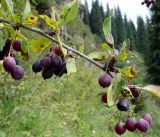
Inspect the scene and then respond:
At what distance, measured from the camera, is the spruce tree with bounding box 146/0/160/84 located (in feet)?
83.9

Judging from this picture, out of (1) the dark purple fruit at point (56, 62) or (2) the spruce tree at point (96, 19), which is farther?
(2) the spruce tree at point (96, 19)

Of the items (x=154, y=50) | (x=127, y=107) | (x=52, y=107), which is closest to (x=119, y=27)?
(x=154, y=50)

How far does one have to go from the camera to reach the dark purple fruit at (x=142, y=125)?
1.19 meters

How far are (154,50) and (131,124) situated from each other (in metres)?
25.8

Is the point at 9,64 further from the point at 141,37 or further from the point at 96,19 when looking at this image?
the point at 96,19

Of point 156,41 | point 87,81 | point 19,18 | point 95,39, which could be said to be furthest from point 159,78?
point 95,39

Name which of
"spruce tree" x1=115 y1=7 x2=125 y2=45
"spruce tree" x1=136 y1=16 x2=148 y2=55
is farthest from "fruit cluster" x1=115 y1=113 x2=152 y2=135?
"spruce tree" x1=115 y1=7 x2=125 y2=45

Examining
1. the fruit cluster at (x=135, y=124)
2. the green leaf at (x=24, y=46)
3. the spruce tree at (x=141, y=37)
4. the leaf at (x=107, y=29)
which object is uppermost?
the leaf at (x=107, y=29)

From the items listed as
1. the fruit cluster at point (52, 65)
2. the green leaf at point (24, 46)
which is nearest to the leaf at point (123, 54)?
the fruit cluster at point (52, 65)

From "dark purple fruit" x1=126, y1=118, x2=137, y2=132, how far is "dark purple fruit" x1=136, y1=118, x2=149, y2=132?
1cm

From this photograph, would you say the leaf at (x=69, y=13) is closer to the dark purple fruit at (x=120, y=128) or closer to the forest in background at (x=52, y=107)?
the dark purple fruit at (x=120, y=128)

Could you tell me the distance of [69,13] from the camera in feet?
3.53

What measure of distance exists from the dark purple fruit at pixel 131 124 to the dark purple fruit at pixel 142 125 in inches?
0.5

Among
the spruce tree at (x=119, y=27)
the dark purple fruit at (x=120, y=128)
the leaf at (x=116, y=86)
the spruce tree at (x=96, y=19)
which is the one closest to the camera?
the leaf at (x=116, y=86)
